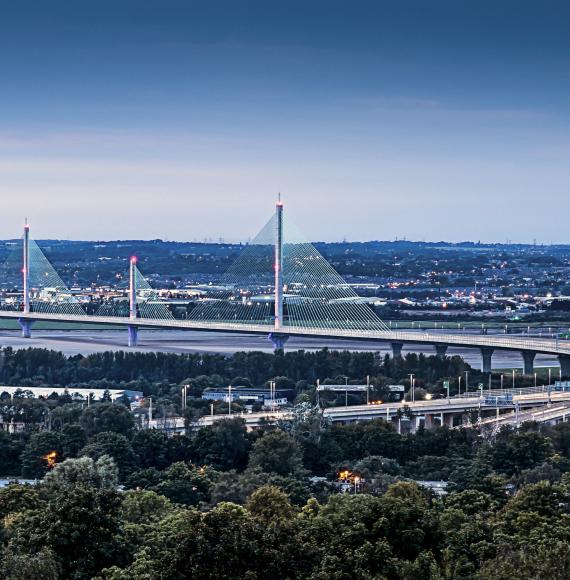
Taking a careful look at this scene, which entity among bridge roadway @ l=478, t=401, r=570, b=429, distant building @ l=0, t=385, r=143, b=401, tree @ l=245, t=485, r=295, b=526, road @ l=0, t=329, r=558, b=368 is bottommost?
road @ l=0, t=329, r=558, b=368

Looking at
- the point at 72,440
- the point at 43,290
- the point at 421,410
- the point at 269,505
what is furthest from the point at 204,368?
the point at 43,290

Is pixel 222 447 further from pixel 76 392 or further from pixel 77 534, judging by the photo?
pixel 76 392

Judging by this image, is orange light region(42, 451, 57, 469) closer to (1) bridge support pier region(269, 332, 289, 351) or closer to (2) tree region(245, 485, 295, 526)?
(2) tree region(245, 485, 295, 526)

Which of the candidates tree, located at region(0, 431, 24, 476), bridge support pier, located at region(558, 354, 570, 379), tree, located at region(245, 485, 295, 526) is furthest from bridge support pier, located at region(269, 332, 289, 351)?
tree, located at region(245, 485, 295, 526)

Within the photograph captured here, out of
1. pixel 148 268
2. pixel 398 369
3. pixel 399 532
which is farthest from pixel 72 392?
pixel 148 268

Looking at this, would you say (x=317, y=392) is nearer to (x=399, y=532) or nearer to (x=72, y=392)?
(x=72, y=392)

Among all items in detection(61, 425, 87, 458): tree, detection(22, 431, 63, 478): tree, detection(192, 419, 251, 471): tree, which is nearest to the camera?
detection(22, 431, 63, 478): tree
